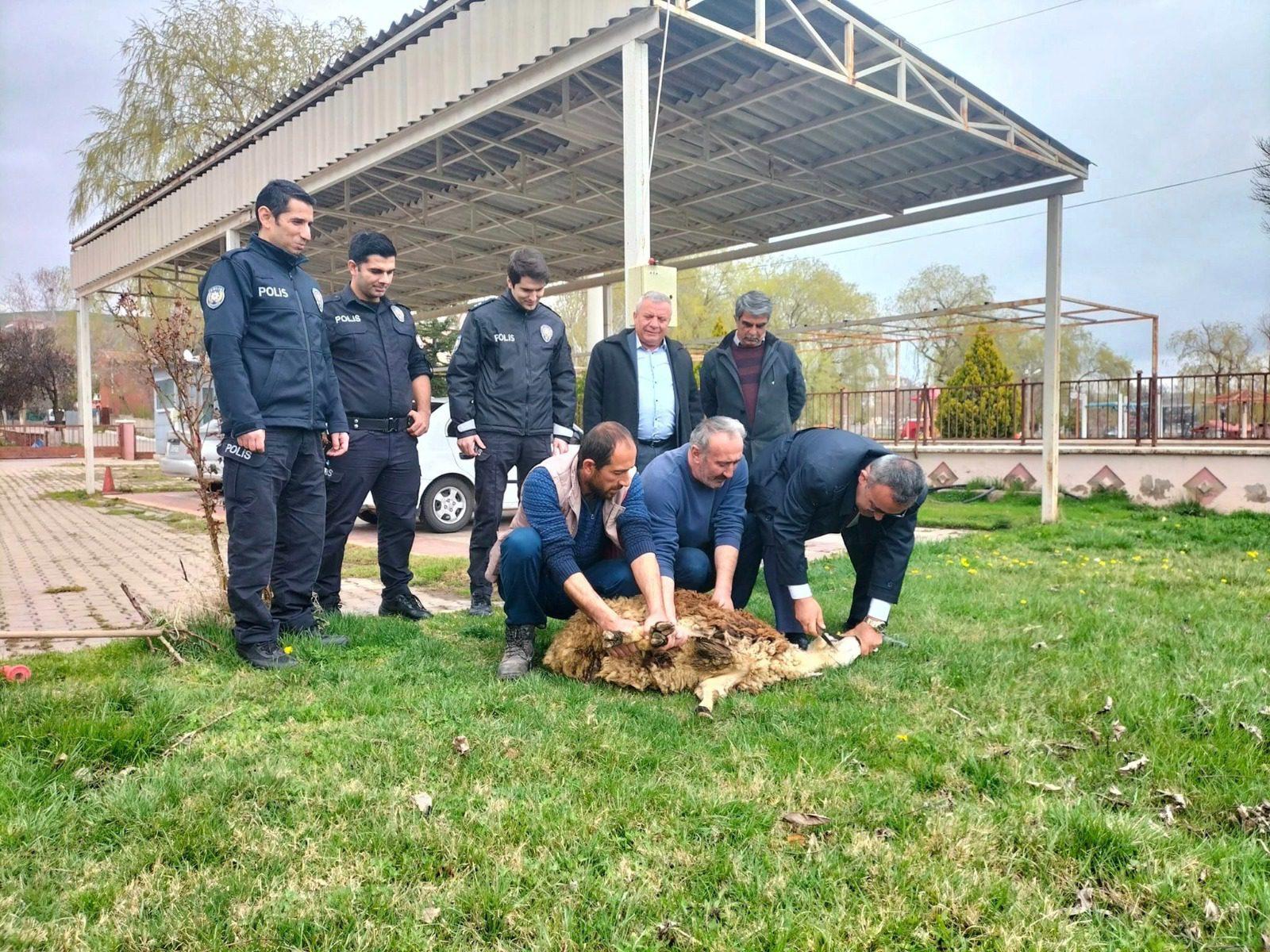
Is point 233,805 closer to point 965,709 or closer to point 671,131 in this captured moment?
point 965,709

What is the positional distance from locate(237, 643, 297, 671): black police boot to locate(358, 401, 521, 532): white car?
544 centimetres

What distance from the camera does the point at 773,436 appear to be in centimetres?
564

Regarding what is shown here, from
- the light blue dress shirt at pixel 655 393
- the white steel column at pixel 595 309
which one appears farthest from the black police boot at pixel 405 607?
the white steel column at pixel 595 309

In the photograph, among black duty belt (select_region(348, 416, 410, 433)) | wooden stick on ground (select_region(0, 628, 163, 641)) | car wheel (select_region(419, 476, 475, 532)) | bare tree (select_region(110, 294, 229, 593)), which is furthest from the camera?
car wheel (select_region(419, 476, 475, 532))

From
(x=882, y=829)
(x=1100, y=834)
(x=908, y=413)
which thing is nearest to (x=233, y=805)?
(x=882, y=829)

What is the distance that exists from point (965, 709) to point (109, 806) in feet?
9.88

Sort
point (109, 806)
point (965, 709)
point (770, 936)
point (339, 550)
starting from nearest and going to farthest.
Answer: point (770, 936)
point (109, 806)
point (965, 709)
point (339, 550)

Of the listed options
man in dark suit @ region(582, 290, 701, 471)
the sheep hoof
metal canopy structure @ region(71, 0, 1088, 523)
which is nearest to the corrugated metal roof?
metal canopy structure @ region(71, 0, 1088, 523)

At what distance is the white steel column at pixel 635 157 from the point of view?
5.61 m

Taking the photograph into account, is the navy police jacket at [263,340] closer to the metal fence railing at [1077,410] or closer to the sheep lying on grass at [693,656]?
the sheep lying on grass at [693,656]

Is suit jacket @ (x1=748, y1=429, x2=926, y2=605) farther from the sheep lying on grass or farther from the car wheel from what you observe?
the car wheel

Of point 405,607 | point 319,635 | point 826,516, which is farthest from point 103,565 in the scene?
point 826,516

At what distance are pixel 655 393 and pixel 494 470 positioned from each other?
3.60 ft

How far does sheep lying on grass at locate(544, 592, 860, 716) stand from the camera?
376cm
